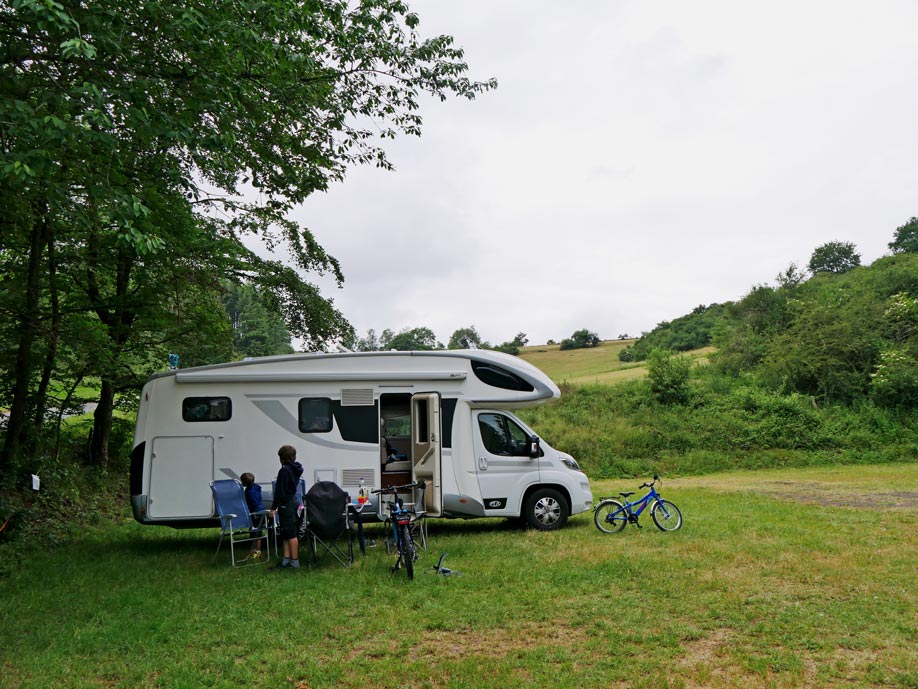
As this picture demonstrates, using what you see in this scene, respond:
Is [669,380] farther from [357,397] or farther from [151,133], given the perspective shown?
[151,133]

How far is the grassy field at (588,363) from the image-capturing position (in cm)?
3451

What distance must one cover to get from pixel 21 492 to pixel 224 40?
26.9 ft

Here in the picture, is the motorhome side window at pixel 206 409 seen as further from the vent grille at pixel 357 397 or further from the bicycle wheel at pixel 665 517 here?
the bicycle wheel at pixel 665 517

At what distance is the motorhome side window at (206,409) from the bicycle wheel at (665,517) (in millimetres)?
5954

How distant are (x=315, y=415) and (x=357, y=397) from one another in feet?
2.01

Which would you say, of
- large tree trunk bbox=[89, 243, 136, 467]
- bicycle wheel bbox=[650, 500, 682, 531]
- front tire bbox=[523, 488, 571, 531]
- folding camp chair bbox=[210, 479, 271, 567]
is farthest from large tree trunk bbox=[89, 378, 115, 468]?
bicycle wheel bbox=[650, 500, 682, 531]

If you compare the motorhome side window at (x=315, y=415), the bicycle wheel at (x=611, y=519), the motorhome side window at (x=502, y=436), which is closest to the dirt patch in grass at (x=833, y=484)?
the bicycle wheel at (x=611, y=519)

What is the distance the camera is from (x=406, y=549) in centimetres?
719

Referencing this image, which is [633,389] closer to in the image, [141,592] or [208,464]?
[208,464]

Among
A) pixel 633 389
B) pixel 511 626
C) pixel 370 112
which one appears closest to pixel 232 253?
pixel 370 112

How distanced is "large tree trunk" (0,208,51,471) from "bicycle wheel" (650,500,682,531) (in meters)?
8.59

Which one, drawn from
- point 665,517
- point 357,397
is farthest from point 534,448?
point 357,397

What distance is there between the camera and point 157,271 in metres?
11.8

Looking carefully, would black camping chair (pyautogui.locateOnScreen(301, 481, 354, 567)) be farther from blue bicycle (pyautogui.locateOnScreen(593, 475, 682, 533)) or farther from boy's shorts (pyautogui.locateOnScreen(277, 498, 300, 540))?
blue bicycle (pyautogui.locateOnScreen(593, 475, 682, 533))
